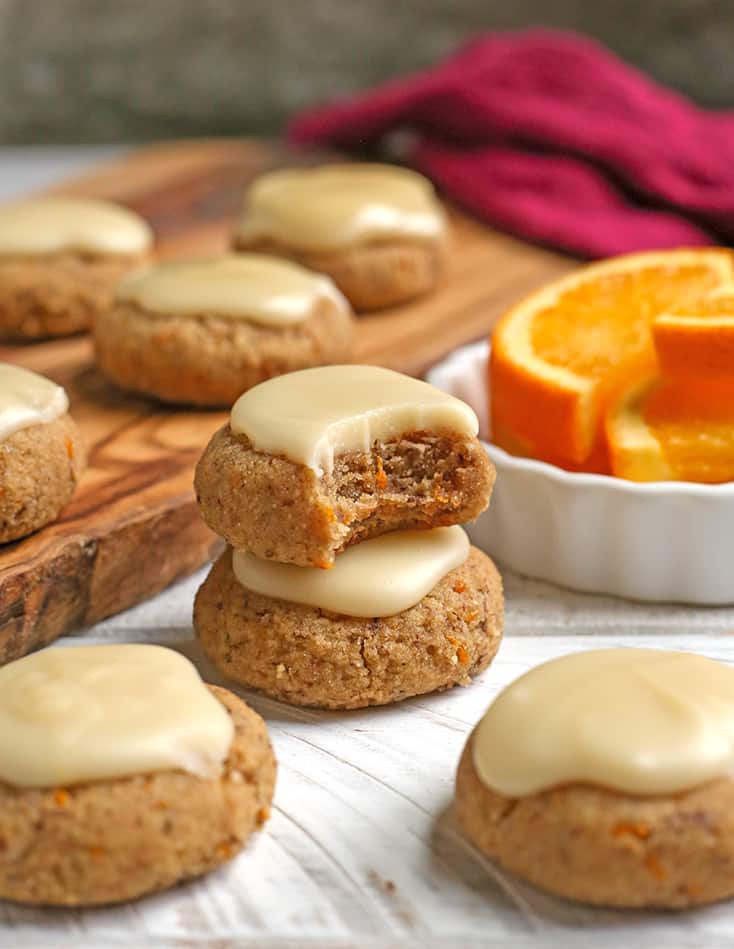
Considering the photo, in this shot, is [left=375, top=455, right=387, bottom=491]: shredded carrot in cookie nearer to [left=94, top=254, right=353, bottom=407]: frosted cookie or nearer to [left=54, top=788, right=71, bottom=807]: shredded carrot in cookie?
[left=54, top=788, right=71, bottom=807]: shredded carrot in cookie

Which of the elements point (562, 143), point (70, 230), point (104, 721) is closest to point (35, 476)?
point (104, 721)

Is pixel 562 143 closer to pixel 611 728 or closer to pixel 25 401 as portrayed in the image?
pixel 25 401

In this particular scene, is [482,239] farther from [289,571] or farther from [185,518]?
[289,571]

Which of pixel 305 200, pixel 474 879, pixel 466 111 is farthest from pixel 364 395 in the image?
pixel 466 111

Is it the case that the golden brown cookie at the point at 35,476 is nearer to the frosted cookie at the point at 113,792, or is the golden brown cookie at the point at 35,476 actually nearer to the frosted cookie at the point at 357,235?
the frosted cookie at the point at 113,792

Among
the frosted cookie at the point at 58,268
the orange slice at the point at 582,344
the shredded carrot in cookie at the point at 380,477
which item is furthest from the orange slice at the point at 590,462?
the frosted cookie at the point at 58,268

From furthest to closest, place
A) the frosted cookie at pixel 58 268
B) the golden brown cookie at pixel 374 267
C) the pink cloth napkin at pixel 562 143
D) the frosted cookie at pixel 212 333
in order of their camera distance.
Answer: the pink cloth napkin at pixel 562 143 → the golden brown cookie at pixel 374 267 → the frosted cookie at pixel 58 268 → the frosted cookie at pixel 212 333
